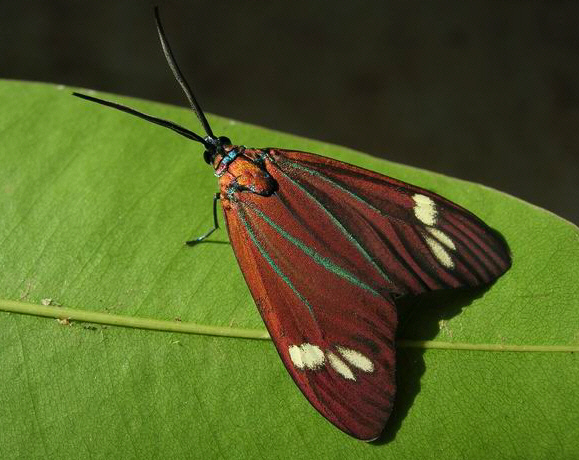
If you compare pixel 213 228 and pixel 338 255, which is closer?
pixel 338 255

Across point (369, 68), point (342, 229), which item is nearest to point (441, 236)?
point (342, 229)

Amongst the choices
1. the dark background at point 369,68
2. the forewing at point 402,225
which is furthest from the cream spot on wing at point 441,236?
the dark background at point 369,68

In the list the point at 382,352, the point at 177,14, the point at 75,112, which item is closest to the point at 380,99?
the point at 177,14

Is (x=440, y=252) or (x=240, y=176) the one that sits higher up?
(x=240, y=176)

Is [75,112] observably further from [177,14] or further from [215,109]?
[177,14]

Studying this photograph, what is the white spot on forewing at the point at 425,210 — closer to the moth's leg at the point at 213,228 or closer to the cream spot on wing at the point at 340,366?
the cream spot on wing at the point at 340,366

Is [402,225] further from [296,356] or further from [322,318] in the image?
[296,356]

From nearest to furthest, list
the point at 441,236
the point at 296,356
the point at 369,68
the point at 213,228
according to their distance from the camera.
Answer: the point at 296,356 < the point at 441,236 < the point at 213,228 < the point at 369,68
